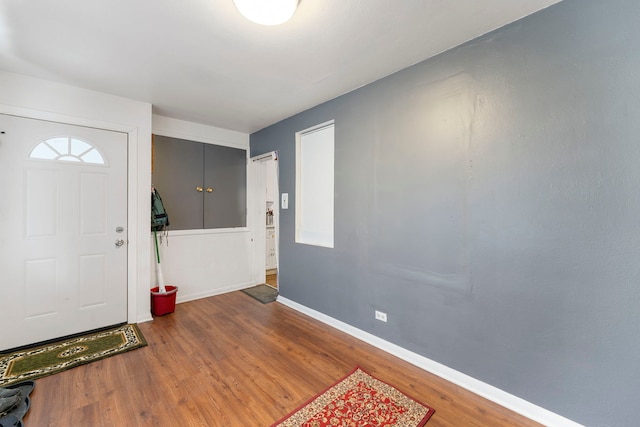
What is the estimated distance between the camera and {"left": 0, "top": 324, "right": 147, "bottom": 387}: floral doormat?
6.92 ft

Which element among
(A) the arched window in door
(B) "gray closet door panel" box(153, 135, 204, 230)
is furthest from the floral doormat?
(A) the arched window in door

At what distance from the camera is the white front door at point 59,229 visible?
2.45m

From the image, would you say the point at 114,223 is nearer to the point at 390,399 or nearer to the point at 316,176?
the point at 316,176

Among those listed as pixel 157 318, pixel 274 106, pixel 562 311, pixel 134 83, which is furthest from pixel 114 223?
pixel 562 311

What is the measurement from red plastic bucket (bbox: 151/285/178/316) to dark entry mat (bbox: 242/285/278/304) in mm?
1120

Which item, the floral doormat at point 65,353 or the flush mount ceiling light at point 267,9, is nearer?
the flush mount ceiling light at point 267,9

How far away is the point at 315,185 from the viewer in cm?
335

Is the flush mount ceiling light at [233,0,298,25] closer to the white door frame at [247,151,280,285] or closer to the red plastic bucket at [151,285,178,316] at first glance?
the white door frame at [247,151,280,285]

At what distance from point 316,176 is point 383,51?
62.9 inches

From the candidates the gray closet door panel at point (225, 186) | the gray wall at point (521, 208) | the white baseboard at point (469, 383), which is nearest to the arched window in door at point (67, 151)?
the gray closet door panel at point (225, 186)

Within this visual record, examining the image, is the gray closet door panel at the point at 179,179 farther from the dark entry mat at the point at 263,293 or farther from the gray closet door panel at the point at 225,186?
the dark entry mat at the point at 263,293

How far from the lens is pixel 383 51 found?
2113mm

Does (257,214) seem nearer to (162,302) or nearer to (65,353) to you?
(162,302)

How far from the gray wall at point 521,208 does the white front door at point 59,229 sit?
2914 millimetres
